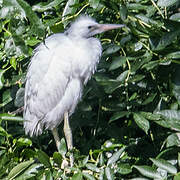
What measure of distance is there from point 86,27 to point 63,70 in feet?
0.84

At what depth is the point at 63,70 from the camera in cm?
209

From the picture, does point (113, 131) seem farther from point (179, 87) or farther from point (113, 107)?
point (179, 87)

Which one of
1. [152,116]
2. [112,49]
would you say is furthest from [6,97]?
[152,116]

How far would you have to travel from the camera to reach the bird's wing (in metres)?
2.06

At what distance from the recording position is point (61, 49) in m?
2.06

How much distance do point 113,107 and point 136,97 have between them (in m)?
0.15

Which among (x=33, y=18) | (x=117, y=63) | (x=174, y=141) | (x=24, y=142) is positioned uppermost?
(x=33, y=18)

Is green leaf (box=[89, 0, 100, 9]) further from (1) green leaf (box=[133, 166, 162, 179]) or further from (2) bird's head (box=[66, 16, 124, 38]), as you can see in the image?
(1) green leaf (box=[133, 166, 162, 179])

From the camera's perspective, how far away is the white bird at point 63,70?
204 cm

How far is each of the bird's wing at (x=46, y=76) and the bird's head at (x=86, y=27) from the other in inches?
2.5

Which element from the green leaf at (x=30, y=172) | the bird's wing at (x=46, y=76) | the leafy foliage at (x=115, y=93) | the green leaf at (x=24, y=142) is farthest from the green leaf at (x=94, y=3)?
the green leaf at (x=24, y=142)

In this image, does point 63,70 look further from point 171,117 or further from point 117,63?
point 171,117

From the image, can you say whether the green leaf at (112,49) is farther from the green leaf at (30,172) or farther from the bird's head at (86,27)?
the green leaf at (30,172)

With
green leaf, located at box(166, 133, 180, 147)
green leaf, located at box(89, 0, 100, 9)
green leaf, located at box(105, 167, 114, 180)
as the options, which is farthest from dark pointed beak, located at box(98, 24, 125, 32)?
green leaf, located at box(105, 167, 114, 180)
